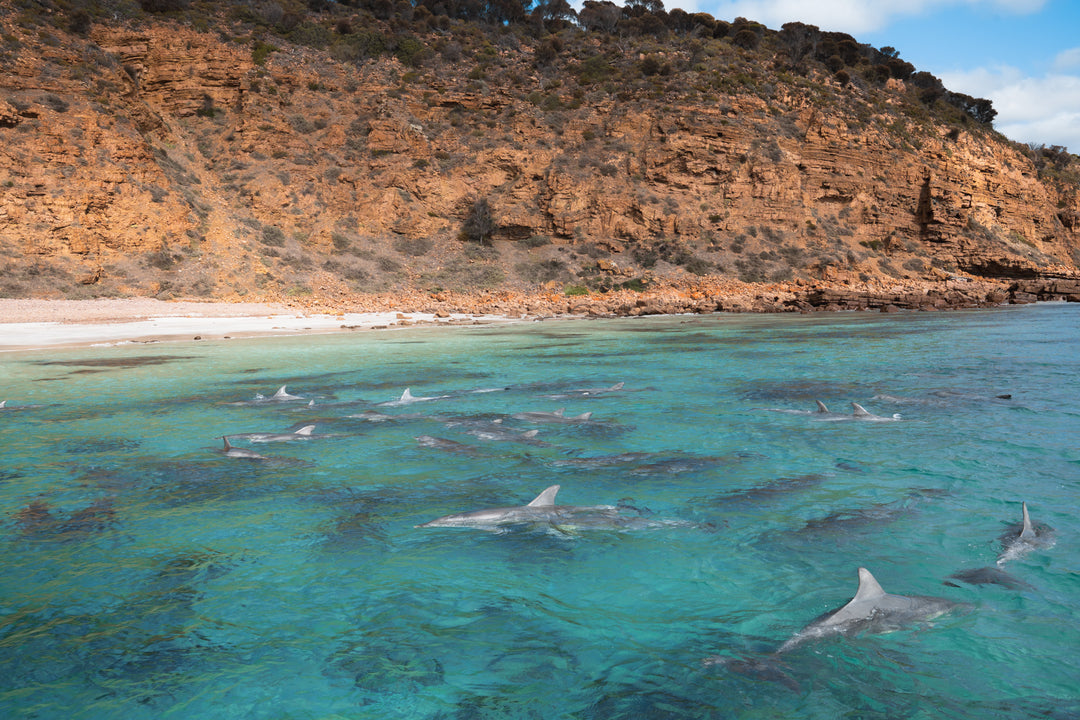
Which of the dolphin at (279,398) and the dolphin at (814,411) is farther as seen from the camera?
the dolphin at (279,398)

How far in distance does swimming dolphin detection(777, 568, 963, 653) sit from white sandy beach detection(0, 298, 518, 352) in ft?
63.5

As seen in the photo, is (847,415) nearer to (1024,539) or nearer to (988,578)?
(1024,539)

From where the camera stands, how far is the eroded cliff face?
2838cm

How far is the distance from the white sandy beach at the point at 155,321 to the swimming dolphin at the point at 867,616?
19.4m

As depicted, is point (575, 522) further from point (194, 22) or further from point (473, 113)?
point (194, 22)

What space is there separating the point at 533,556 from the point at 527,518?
48 centimetres

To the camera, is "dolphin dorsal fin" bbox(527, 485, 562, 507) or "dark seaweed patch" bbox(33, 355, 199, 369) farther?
"dark seaweed patch" bbox(33, 355, 199, 369)

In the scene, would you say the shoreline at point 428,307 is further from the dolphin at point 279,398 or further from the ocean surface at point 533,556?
the ocean surface at point 533,556

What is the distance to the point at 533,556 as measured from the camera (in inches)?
184

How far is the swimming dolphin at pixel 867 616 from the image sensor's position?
138 inches

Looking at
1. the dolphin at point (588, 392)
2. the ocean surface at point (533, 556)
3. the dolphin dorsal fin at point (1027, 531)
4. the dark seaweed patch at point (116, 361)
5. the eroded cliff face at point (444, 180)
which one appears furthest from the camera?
the eroded cliff face at point (444, 180)

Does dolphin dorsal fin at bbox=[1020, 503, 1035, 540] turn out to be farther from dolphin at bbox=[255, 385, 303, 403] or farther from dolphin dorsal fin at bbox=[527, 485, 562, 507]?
dolphin at bbox=[255, 385, 303, 403]

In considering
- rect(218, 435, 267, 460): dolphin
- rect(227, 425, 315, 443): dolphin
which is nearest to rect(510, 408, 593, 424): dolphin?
rect(227, 425, 315, 443): dolphin

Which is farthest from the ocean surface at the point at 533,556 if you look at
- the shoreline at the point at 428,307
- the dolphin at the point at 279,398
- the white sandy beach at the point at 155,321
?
the shoreline at the point at 428,307
